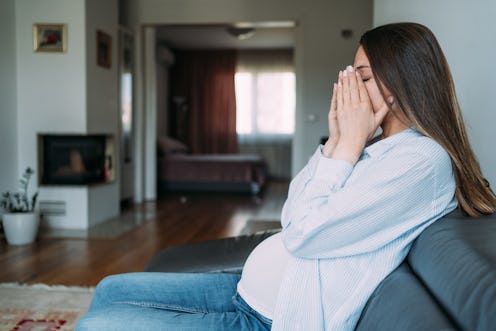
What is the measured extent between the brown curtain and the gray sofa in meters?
8.66

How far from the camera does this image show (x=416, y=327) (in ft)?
2.07

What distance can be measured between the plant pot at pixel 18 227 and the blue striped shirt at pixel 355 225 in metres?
3.26

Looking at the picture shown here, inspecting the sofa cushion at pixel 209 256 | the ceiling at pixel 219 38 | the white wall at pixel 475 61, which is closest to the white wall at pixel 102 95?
the ceiling at pixel 219 38

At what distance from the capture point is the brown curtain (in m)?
9.47

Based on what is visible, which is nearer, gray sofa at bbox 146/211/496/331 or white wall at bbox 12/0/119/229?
gray sofa at bbox 146/211/496/331

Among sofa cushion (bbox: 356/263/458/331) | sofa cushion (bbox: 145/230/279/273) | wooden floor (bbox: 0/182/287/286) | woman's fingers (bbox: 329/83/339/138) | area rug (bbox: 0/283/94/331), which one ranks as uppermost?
woman's fingers (bbox: 329/83/339/138)

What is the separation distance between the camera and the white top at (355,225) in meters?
0.88

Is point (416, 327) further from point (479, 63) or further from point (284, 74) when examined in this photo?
point (284, 74)

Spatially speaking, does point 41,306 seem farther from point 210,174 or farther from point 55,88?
point 210,174

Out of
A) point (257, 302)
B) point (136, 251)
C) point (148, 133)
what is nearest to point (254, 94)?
point (148, 133)

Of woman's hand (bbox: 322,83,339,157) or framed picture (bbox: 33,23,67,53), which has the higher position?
framed picture (bbox: 33,23,67,53)

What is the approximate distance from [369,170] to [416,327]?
36 cm

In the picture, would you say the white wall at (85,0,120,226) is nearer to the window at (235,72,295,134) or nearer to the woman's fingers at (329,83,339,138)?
the woman's fingers at (329,83,339,138)

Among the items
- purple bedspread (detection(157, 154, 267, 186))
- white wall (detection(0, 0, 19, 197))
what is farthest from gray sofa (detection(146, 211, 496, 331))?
A: purple bedspread (detection(157, 154, 267, 186))
